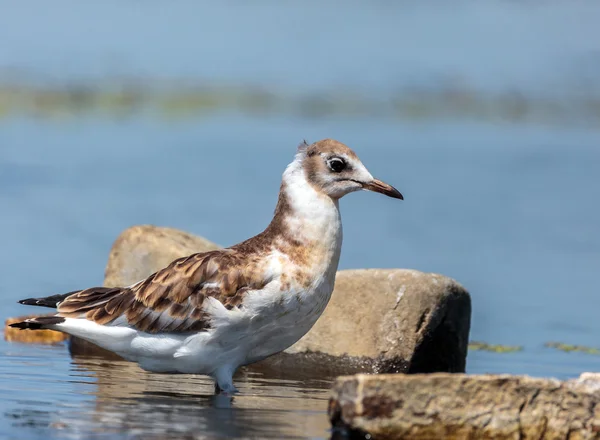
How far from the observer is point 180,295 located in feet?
35.8

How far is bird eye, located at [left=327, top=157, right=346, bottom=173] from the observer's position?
11.0 m

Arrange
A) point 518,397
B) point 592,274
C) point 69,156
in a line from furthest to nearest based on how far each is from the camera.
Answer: point 69,156 < point 592,274 < point 518,397

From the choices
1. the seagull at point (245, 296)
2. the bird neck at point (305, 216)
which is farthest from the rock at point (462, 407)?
the bird neck at point (305, 216)

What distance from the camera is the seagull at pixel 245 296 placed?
10547 mm

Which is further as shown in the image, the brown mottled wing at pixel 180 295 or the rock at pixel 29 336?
the rock at pixel 29 336

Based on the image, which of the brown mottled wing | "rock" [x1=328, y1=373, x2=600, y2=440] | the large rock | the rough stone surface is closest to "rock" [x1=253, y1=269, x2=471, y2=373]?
the large rock

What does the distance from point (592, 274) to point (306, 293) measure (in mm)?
8089

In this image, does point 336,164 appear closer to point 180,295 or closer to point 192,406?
point 180,295

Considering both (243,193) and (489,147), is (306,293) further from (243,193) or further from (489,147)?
(489,147)

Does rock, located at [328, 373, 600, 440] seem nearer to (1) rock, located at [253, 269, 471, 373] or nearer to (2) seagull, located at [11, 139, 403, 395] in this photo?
(2) seagull, located at [11, 139, 403, 395]

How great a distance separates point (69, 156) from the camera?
1030 inches

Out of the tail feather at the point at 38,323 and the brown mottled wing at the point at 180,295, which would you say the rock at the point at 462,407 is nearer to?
the brown mottled wing at the point at 180,295

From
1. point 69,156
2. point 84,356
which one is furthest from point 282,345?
point 69,156

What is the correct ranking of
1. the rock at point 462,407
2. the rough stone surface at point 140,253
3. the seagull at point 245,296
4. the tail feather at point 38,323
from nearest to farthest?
the rock at point 462,407
the seagull at point 245,296
the tail feather at point 38,323
the rough stone surface at point 140,253
